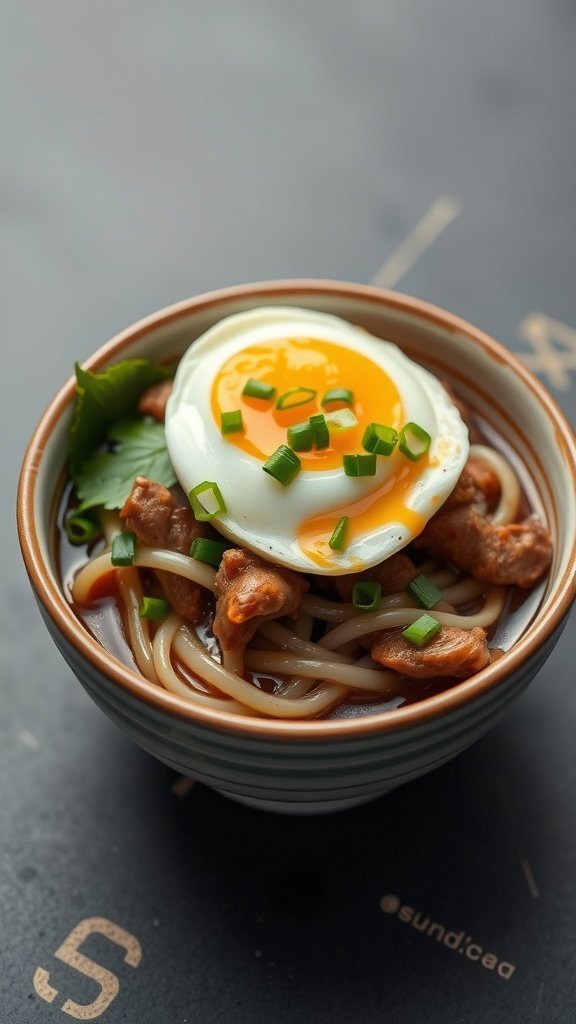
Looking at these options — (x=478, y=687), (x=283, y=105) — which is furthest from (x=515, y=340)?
(x=478, y=687)

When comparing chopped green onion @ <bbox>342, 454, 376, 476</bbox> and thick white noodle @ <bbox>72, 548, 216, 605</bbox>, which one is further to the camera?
thick white noodle @ <bbox>72, 548, 216, 605</bbox>

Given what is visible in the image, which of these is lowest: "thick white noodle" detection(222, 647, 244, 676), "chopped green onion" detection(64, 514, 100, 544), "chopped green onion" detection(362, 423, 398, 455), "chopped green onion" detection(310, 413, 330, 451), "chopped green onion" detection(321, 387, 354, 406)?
"chopped green onion" detection(64, 514, 100, 544)

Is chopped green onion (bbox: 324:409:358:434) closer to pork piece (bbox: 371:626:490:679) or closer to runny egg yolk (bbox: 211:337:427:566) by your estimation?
runny egg yolk (bbox: 211:337:427:566)

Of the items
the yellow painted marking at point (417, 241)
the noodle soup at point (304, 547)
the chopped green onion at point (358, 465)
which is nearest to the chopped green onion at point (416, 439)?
the noodle soup at point (304, 547)

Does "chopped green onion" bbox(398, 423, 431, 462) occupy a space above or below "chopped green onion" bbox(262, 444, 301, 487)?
above

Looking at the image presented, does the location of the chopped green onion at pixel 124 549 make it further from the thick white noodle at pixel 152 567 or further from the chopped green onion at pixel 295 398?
the chopped green onion at pixel 295 398

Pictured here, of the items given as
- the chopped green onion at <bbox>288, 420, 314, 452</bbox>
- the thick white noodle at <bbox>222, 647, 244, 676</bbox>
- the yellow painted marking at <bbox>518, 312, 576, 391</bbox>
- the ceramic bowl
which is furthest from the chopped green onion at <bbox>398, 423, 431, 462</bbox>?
the yellow painted marking at <bbox>518, 312, 576, 391</bbox>

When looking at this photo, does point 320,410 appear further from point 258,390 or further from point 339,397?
point 258,390

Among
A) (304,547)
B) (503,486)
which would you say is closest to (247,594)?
(304,547)
